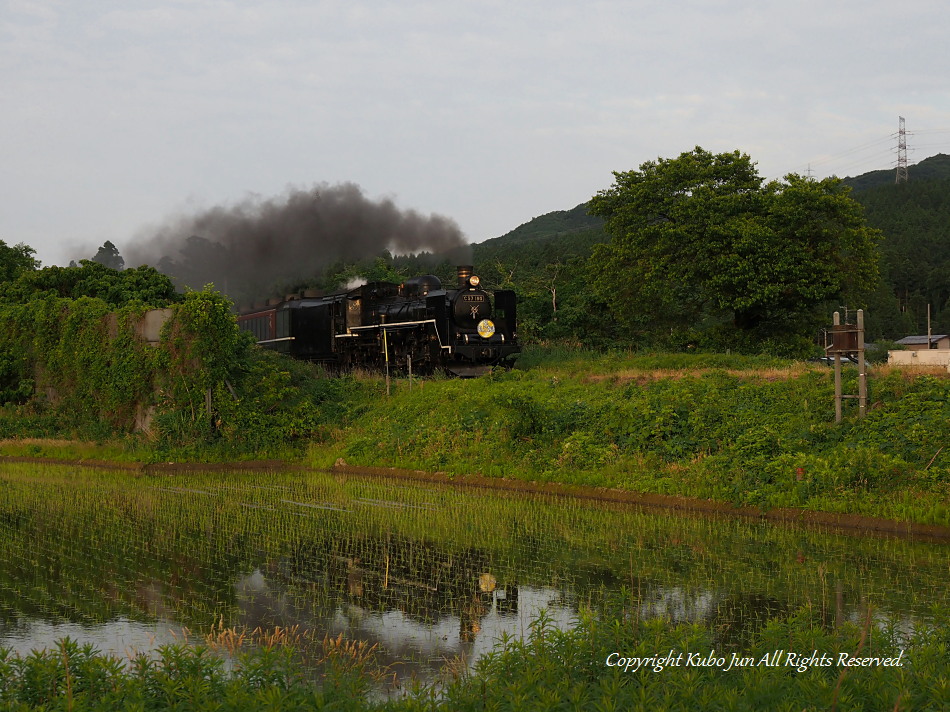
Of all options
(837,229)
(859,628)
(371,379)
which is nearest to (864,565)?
(859,628)

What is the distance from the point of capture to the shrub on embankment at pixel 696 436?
18344 millimetres

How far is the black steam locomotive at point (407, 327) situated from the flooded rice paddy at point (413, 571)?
15118mm

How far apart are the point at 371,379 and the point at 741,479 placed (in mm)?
18681

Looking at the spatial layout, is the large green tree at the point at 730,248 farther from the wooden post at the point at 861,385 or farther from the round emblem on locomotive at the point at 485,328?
the wooden post at the point at 861,385

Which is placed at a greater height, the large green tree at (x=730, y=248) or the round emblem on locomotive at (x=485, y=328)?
the large green tree at (x=730, y=248)

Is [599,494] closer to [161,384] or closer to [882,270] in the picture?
[161,384]

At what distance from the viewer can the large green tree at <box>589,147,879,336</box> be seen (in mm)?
41594

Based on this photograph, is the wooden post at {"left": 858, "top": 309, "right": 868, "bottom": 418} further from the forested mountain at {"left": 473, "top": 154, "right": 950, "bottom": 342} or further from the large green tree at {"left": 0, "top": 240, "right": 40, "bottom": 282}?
the large green tree at {"left": 0, "top": 240, "right": 40, "bottom": 282}

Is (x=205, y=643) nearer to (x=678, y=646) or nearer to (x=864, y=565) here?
(x=678, y=646)

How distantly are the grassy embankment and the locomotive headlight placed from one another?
327 centimetres

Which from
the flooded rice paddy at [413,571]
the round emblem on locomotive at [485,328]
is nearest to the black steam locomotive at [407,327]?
the round emblem on locomotive at [485,328]

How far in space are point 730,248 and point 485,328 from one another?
12.9 metres

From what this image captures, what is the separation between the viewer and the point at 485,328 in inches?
1443

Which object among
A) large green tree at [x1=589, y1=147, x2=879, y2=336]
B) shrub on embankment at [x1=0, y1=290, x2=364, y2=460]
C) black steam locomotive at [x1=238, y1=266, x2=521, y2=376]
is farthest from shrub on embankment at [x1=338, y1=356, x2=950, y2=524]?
large green tree at [x1=589, y1=147, x2=879, y2=336]
